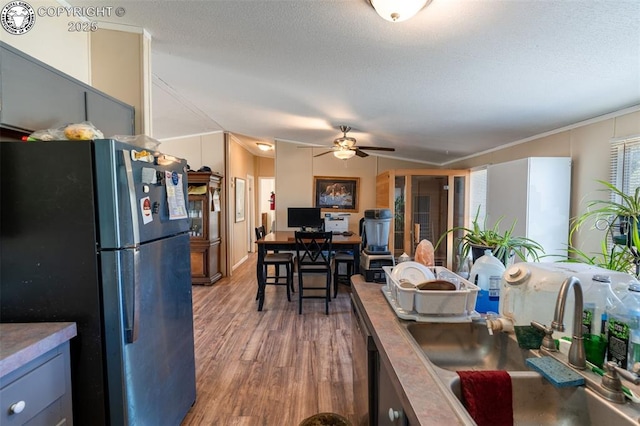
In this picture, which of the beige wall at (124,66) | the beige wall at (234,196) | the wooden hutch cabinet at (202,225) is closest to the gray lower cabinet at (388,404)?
the beige wall at (124,66)

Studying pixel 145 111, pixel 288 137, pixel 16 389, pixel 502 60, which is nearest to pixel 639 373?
pixel 502 60

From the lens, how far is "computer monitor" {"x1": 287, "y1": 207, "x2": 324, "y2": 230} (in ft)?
16.3

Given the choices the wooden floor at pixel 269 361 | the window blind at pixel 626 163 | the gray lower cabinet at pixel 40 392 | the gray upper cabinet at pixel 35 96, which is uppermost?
the gray upper cabinet at pixel 35 96

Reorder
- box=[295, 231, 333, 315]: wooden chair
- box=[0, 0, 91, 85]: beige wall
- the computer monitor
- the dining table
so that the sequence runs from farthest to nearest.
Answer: the computer monitor
the dining table
box=[295, 231, 333, 315]: wooden chair
box=[0, 0, 91, 85]: beige wall

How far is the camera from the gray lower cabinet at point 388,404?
0.88 m

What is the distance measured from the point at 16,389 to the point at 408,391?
1.25 metres

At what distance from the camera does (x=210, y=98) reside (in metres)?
3.47

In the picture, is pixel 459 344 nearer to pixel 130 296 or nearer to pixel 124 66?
pixel 130 296

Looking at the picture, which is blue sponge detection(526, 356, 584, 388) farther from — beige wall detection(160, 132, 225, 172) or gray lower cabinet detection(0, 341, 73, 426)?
beige wall detection(160, 132, 225, 172)

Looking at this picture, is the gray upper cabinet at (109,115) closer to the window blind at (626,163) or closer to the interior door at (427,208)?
the window blind at (626,163)

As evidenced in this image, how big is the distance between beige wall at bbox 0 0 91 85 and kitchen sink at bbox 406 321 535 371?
7.72ft

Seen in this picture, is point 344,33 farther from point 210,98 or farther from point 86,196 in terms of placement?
point 210,98

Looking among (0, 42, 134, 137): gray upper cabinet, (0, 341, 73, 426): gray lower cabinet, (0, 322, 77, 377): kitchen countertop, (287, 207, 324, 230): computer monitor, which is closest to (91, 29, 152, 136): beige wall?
(0, 42, 134, 137): gray upper cabinet

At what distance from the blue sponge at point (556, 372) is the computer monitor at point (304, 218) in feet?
13.5
